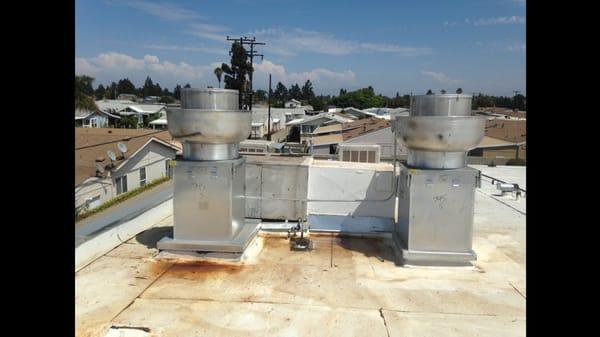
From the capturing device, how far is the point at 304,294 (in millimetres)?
6273

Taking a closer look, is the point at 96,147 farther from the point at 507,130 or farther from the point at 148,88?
the point at 148,88

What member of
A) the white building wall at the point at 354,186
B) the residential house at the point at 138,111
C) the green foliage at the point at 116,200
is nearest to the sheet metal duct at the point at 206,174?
the white building wall at the point at 354,186

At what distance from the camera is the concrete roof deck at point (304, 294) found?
5.36m

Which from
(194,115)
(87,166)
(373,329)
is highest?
(194,115)

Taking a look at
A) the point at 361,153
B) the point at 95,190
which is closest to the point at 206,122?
the point at 361,153

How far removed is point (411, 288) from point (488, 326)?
1.32m

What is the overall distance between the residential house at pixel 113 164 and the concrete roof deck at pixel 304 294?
30.9ft

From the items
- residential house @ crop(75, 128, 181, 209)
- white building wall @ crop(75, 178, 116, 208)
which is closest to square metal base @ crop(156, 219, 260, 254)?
residential house @ crop(75, 128, 181, 209)
